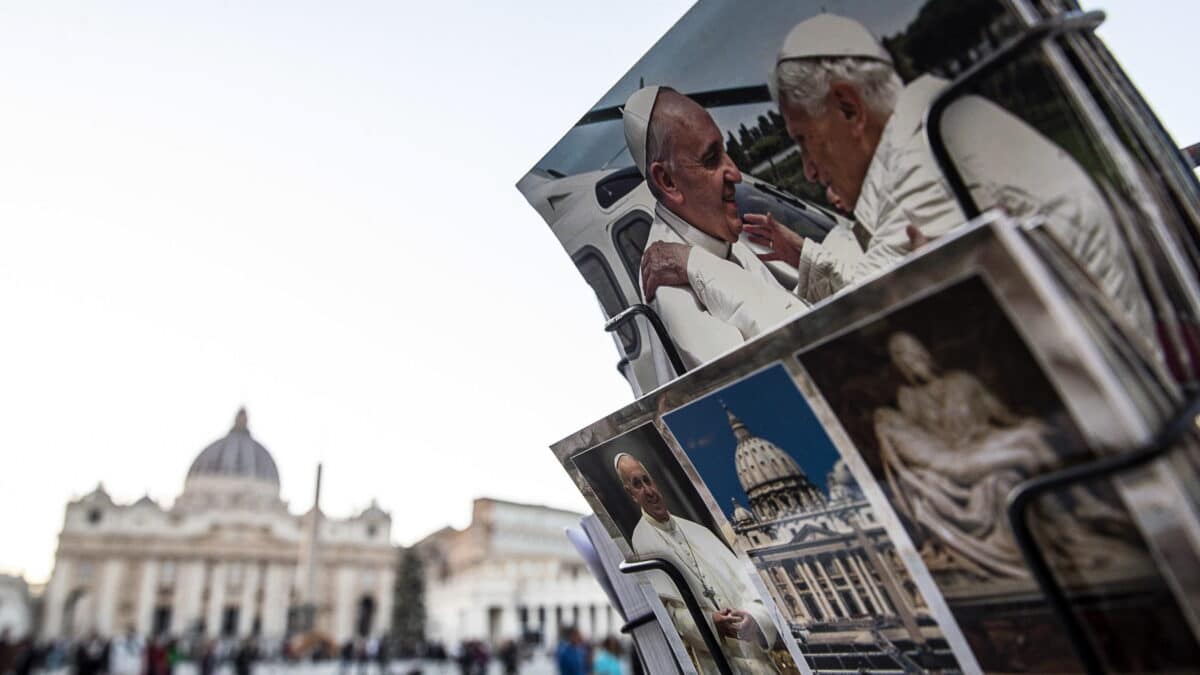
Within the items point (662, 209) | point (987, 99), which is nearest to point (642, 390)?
point (662, 209)

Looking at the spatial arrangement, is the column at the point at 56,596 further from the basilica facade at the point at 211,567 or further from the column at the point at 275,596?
the column at the point at 275,596

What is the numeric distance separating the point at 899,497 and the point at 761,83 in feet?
2.69

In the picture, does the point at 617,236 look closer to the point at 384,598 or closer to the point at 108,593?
the point at 108,593

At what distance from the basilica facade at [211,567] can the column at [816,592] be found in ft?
174

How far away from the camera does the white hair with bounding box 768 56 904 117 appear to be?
1232 millimetres

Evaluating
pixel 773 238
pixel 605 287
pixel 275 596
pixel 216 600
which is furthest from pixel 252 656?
pixel 275 596

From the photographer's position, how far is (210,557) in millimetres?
55531

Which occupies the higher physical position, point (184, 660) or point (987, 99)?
point (184, 660)

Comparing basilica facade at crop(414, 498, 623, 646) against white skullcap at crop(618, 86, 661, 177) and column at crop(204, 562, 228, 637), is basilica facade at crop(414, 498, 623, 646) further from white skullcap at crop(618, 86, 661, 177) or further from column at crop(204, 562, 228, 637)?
white skullcap at crop(618, 86, 661, 177)

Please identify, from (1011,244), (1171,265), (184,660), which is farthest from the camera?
(184,660)

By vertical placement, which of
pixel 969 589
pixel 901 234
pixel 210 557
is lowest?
pixel 969 589

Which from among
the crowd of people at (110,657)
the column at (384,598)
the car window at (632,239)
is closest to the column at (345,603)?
the column at (384,598)

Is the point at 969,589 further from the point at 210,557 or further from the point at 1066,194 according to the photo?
the point at 210,557

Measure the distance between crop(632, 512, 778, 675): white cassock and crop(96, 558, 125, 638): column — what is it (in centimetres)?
6092
